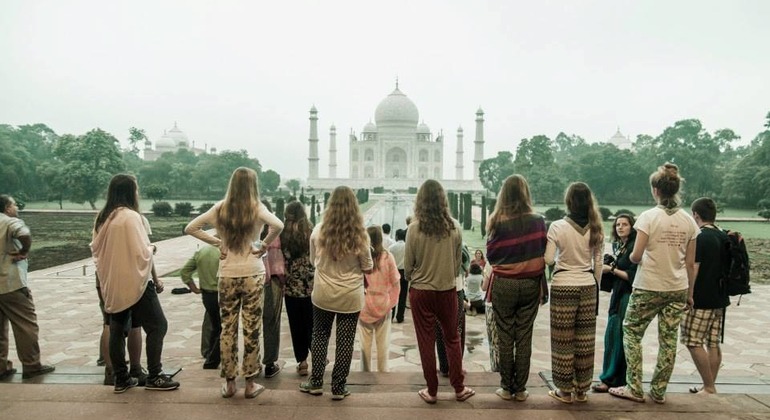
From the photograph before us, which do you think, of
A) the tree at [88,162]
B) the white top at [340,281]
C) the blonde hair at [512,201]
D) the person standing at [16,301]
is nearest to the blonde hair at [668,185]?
the blonde hair at [512,201]

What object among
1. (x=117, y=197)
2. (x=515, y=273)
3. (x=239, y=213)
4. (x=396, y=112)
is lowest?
(x=515, y=273)

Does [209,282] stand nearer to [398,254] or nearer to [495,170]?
[398,254]

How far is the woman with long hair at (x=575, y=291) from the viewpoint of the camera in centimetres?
345

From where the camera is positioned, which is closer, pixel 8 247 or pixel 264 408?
pixel 264 408

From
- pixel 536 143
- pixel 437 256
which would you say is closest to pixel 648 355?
pixel 437 256

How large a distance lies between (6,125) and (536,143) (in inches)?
1498

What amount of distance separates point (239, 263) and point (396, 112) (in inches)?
2294

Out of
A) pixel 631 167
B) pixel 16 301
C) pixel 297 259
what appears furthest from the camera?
pixel 631 167

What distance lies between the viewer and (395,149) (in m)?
61.4

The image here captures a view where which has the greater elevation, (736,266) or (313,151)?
(313,151)

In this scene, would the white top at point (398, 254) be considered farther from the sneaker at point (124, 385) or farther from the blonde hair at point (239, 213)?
the sneaker at point (124, 385)

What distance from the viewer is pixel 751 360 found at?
5.52 metres

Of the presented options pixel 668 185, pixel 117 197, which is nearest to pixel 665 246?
pixel 668 185

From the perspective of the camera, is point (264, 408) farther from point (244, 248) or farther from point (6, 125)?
point (6, 125)
